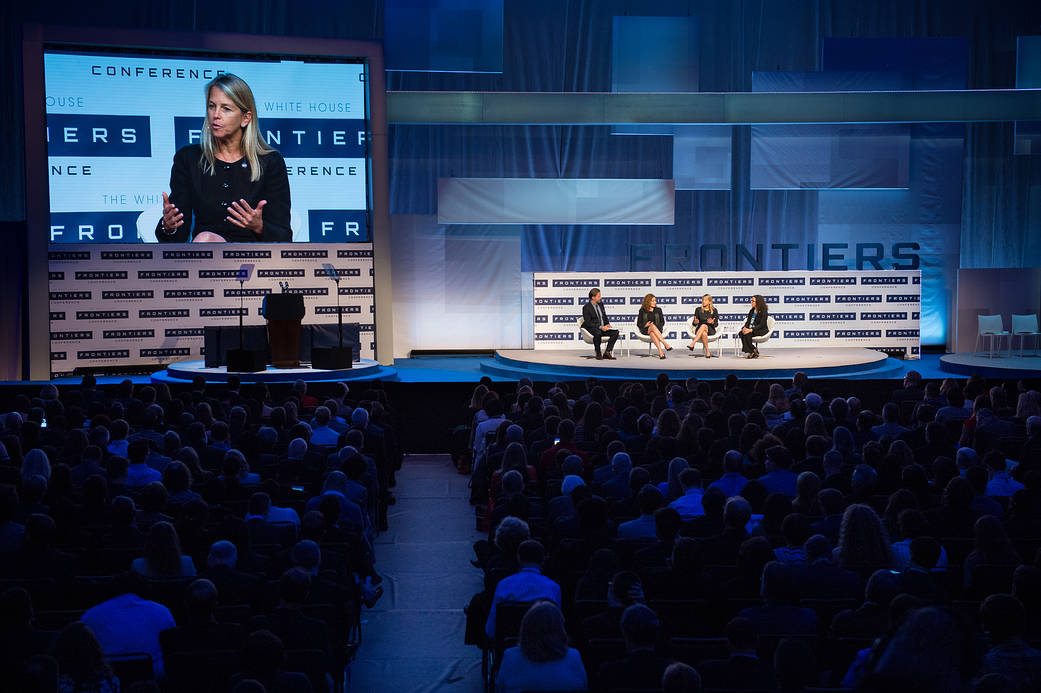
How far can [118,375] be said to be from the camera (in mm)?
14531

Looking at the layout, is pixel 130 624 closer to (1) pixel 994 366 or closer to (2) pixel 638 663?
(2) pixel 638 663

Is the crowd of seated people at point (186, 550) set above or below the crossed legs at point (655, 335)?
below

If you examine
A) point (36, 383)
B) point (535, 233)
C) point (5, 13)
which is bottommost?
point (36, 383)

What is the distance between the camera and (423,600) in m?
6.36

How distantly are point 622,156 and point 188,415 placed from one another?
1184cm

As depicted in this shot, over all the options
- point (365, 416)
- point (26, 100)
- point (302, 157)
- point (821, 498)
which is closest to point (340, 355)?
point (302, 157)

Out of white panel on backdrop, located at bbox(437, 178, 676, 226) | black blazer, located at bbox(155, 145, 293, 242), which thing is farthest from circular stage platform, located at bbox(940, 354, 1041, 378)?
black blazer, located at bbox(155, 145, 293, 242)

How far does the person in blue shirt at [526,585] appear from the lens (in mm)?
4371

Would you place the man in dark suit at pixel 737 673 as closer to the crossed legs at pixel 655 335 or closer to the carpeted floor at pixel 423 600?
the carpeted floor at pixel 423 600

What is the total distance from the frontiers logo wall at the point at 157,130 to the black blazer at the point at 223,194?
13 cm

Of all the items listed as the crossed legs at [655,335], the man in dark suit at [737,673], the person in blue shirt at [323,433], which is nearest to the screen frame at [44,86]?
the crossed legs at [655,335]

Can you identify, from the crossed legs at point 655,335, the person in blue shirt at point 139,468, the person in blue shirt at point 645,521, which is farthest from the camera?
the crossed legs at point 655,335

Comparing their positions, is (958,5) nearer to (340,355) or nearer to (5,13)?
(340,355)

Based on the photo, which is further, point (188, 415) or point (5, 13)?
point (5, 13)
